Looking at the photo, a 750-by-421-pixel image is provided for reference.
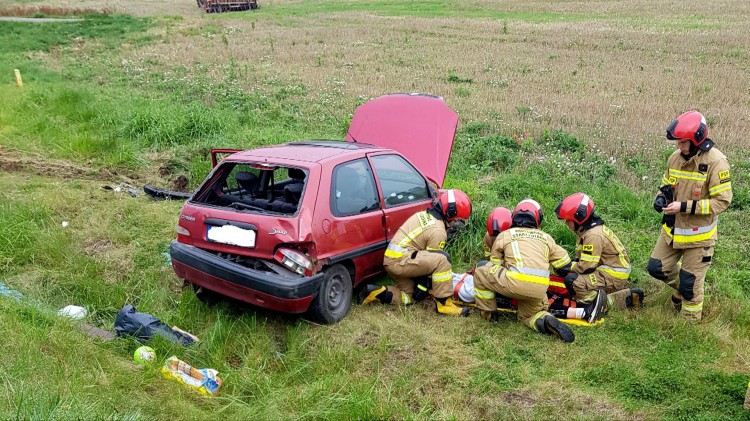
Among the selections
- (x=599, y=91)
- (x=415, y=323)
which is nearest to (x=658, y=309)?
(x=415, y=323)

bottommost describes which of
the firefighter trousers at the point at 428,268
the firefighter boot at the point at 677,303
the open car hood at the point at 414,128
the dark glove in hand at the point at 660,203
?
the firefighter boot at the point at 677,303

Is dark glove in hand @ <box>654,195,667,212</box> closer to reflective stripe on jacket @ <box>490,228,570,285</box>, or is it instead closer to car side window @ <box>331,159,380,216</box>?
reflective stripe on jacket @ <box>490,228,570,285</box>

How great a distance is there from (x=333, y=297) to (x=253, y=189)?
1.38m

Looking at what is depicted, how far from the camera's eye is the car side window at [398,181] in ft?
18.9

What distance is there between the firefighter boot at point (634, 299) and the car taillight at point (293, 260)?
9.66ft

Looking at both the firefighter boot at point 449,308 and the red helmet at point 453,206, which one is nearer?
the firefighter boot at point 449,308

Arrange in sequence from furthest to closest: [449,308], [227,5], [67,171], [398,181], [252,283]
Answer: [227,5], [67,171], [398,181], [449,308], [252,283]

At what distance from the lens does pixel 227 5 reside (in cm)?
3903

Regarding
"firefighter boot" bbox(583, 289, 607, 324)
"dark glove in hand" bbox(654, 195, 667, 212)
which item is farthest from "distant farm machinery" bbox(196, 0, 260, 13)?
"firefighter boot" bbox(583, 289, 607, 324)

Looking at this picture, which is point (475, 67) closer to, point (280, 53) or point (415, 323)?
point (280, 53)

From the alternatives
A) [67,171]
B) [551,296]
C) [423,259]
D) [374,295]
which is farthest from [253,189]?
[67,171]

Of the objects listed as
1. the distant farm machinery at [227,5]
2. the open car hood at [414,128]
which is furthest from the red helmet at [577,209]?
the distant farm machinery at [227,5]

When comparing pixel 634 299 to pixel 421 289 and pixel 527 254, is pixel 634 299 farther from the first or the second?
pixel 421 289

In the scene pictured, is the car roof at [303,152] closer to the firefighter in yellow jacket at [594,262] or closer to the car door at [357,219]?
the car door at [357,219]
